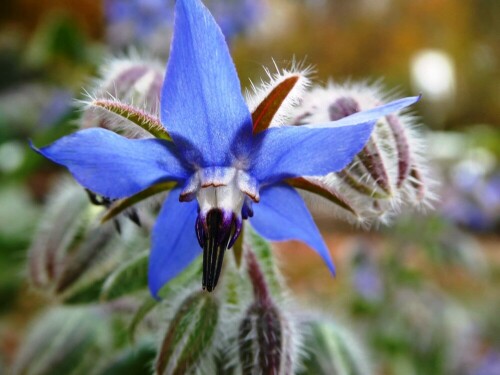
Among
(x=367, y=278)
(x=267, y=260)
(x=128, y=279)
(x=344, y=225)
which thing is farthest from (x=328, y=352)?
(x=344, y=225)

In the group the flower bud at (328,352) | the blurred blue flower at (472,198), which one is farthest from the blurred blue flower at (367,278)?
the flower bud at (328,352)

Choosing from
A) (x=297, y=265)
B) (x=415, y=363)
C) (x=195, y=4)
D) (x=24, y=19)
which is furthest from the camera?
(x=24, y=19)

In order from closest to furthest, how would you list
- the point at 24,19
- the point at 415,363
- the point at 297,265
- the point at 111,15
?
the point at 415,363 → the point at 111,15 → the point at 297,265 → the point at 24,19

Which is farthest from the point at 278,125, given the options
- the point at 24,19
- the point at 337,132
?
the point at 24,19

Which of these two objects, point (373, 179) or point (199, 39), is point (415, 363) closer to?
point (373, 179)

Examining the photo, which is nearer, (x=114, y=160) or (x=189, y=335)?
(x=114, y=160)

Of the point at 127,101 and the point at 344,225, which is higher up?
the point at 344,225

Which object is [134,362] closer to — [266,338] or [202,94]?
[266,338]
